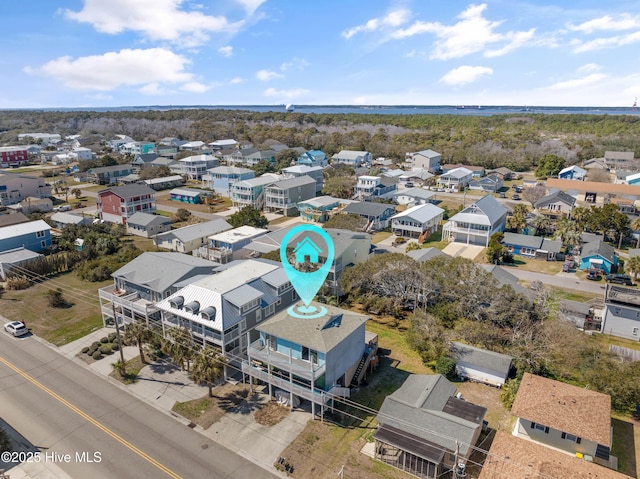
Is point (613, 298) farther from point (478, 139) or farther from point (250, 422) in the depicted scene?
Answer: point (478, 139)

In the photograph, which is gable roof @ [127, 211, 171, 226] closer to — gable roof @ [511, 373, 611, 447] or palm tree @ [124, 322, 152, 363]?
palm tree @ [124, 322, 152, 363]

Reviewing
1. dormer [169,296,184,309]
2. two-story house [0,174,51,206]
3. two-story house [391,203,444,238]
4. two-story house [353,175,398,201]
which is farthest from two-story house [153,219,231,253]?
two-story house [0,174,51,206]

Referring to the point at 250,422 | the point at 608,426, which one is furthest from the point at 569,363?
the point at 250,422

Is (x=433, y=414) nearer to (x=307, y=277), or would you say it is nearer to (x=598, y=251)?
(x=307, y=277)

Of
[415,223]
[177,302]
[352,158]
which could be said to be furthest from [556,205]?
[177,302]

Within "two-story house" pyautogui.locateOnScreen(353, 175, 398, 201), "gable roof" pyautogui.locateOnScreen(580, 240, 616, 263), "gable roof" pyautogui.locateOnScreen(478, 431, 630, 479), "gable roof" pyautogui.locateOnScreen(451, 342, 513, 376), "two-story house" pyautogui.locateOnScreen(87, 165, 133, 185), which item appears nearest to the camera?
"gable roof" pyautogui.locateOnScreen(478, 431, 630, 479)

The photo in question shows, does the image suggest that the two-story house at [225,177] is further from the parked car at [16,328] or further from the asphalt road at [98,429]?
the asphalt road at [98,429]
